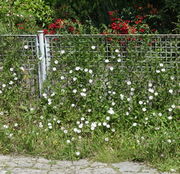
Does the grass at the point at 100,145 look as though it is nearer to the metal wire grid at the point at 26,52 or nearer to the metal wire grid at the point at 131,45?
the metal wire grid at the point at 26,52

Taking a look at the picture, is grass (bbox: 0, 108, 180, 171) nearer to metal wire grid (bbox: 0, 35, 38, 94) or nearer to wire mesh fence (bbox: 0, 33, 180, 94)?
metal wire grid (bbox: 0, 35, 38, 94)

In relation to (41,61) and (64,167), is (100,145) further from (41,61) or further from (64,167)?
(41,61)

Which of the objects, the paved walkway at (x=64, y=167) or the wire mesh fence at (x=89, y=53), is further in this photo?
the wire mesh fence at (x=89, y=53)

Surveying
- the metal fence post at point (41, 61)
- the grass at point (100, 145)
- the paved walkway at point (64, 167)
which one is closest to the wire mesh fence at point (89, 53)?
the metal fence post at point (41, 61)

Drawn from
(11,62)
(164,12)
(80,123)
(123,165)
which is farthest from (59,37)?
(164,12)

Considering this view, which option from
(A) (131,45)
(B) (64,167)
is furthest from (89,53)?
(B) (64,167)

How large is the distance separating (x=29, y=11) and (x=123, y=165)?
5.95 m

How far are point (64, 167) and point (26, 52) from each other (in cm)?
195

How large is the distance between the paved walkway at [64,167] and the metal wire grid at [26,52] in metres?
1.36

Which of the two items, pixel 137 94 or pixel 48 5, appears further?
pixel 48 5

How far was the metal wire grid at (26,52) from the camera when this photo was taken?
557 cm

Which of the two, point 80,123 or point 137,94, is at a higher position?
point 137,94

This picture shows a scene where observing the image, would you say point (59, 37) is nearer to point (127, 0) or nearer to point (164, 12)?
point (164, 12)

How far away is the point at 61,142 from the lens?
191 inches
